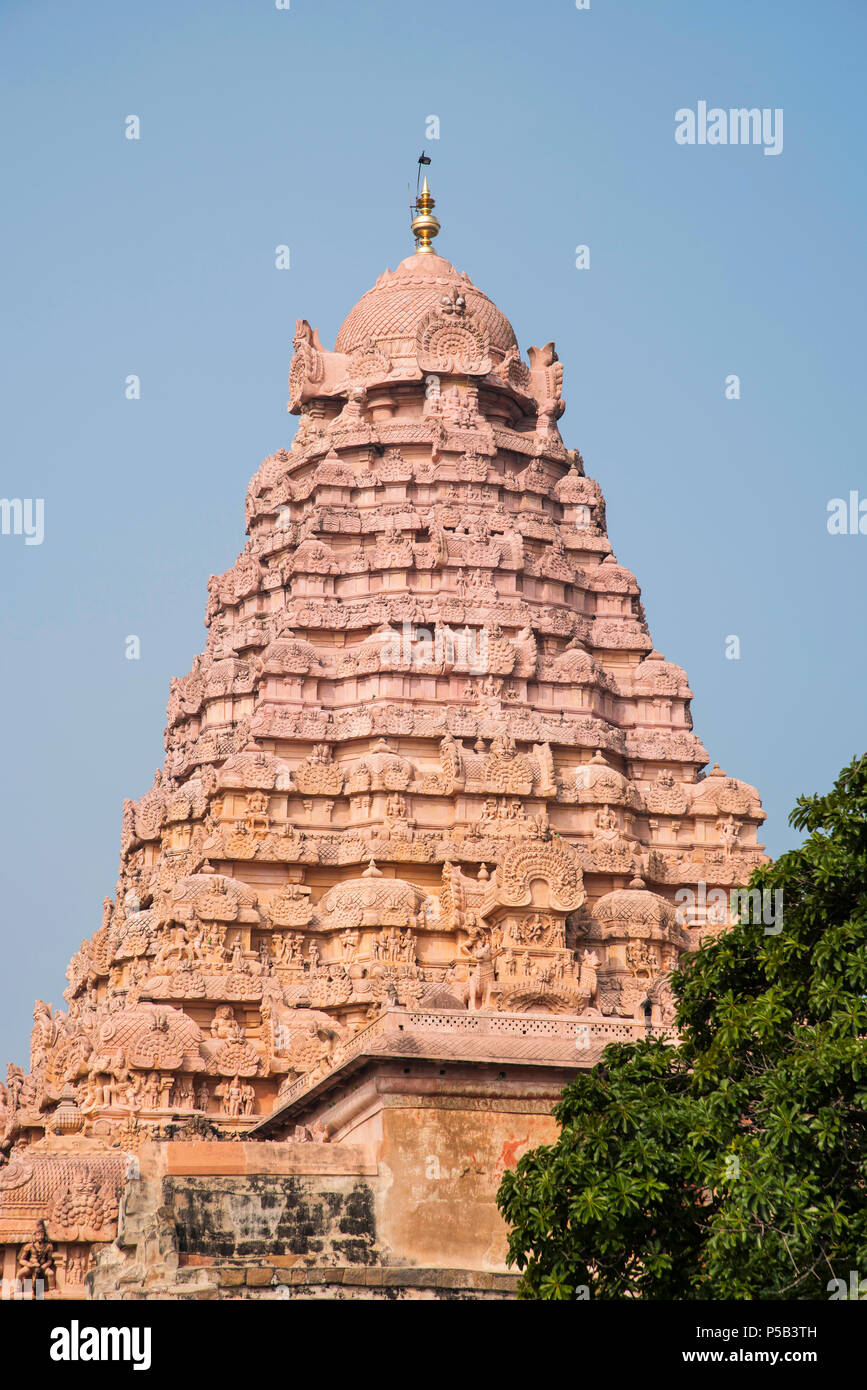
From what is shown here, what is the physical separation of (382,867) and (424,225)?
26778 millimetres

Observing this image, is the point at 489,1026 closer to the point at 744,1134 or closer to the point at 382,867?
the point at 744,1134

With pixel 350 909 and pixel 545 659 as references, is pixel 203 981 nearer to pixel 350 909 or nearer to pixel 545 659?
pixel 350 909

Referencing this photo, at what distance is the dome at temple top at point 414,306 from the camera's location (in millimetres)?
71062

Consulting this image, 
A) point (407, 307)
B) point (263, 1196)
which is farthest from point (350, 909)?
point (407, 307)

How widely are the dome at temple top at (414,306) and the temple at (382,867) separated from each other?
0.14 m

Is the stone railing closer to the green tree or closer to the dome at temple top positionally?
the green tree

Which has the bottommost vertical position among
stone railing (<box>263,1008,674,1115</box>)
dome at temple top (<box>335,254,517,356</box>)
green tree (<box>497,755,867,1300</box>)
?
green tree (<box>497,755,867,1300</box>)

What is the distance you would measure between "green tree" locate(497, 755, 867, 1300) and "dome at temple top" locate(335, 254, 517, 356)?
42992 millimetres

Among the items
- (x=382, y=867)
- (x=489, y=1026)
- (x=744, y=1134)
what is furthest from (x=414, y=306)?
(x=744, y=1134)

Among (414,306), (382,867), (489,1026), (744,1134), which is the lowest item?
(744,1134)

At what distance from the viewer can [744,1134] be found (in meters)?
28.0

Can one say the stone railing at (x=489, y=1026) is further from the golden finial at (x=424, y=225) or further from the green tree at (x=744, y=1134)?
the golden finial at (x=424, y=225)

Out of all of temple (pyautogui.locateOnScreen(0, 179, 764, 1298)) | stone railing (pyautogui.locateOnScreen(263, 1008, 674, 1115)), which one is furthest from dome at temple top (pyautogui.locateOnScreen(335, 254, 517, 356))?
stone railing (pyautogui.locateOnScreen(263, 1008, 674, 1115))

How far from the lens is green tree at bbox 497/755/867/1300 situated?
2645 cm
